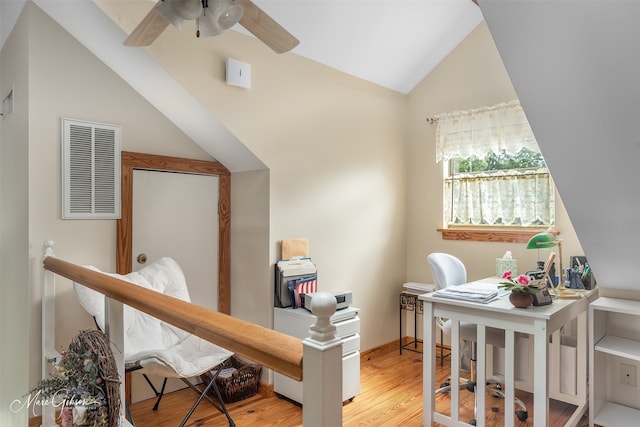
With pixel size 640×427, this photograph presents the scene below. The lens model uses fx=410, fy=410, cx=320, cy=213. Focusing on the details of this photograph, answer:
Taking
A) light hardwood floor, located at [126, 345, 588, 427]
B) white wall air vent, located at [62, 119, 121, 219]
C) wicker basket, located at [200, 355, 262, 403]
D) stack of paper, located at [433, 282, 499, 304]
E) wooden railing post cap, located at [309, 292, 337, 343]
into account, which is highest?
white wall air vent, located at [62, 119, 121, 219]

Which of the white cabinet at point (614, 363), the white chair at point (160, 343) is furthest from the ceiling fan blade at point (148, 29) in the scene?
the white cabinet at point (614, 363)

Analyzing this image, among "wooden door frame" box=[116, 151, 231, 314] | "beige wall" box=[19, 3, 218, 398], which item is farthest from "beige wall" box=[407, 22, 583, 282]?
"beige wall" box=[19, 3, 218, 398]

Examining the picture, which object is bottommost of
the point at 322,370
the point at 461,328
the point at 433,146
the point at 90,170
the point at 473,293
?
the point at 461,328

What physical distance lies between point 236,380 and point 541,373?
1.94 meters

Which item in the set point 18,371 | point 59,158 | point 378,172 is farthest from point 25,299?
point 378,172

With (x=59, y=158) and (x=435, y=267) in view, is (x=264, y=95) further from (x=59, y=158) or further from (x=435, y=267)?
(x=435, y=267)

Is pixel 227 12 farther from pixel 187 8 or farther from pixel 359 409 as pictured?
pixel 359 409

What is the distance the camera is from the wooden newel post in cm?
79

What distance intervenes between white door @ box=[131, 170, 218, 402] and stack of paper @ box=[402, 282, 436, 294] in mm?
1836

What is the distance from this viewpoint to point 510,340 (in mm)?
2193

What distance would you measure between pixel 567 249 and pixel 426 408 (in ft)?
5.81

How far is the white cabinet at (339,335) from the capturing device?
286 cm

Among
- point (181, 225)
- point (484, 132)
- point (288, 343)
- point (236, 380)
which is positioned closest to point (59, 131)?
point (181, 225)

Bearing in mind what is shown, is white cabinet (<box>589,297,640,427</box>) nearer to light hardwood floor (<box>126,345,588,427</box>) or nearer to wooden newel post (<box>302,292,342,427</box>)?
light hardwood floor (<box>126,345,588,427</box>)
